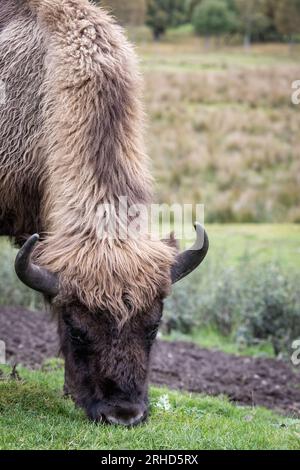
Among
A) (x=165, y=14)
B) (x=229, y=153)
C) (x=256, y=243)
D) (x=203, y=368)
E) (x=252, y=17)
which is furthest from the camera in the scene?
(x=252, y=17)

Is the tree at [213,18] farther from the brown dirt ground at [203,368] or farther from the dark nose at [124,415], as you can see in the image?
the dark nose at [124,415]

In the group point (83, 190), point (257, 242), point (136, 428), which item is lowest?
point (257, 242)

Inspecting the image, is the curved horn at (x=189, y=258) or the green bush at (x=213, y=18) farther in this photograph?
the green bush at (x=213, y=18)

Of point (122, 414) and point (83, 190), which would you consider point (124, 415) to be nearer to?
point (122, 414)

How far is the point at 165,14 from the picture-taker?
113ft

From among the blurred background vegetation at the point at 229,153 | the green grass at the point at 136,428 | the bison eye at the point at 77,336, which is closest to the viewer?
the green grass at the point at 136,428

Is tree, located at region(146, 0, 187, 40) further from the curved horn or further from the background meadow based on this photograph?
the curved horn

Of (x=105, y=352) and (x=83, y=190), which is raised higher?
(x=83, y=190)

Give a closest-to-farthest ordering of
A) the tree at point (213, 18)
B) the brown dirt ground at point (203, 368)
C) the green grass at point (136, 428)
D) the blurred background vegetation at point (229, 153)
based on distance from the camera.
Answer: the green grass at point (136, 428)
the brown dirt ground at point (203, 368)
the blurred background vegetation at point (229, 153)
the tree at point (213, 18)

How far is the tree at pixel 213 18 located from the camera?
34438 millimetres

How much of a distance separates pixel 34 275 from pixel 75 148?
1.25 meters

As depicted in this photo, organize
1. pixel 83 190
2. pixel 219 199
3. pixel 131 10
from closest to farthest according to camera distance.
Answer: pixel 83 190 < pixel 219 199 < pixel 131 10

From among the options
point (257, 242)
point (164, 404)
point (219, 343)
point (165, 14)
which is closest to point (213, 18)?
point (165, 14)

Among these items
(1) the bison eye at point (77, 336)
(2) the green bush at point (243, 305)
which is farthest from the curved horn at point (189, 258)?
(2) the green bush at point (243, 305)
